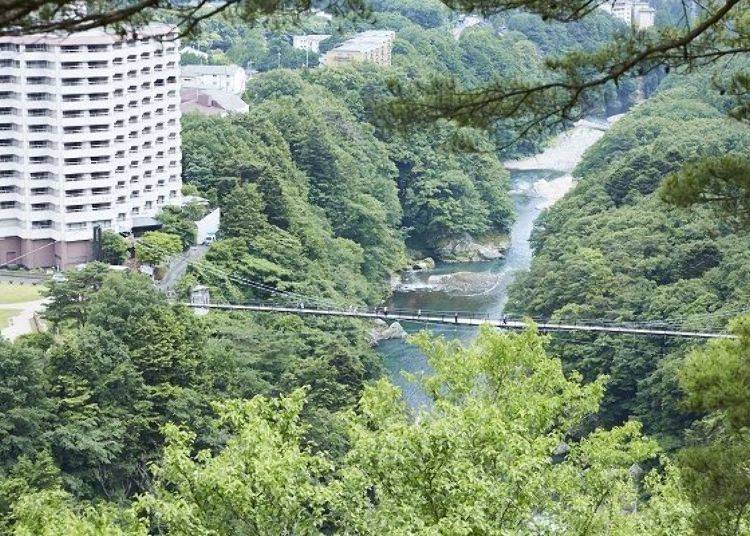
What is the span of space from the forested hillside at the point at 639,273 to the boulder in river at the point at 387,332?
155 centimetres

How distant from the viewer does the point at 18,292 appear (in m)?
15.0

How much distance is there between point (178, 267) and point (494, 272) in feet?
24.7

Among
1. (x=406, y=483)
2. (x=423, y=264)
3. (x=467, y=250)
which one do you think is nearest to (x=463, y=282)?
(x=423, y=264)

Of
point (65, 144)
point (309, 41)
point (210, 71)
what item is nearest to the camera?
point (65, 144)

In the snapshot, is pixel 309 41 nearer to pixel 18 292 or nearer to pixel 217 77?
pixel 217 77

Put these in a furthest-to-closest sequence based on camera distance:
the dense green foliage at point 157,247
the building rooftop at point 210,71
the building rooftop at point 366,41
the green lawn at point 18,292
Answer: the building rooftop at point 366,41, the building rooftop at point 210,71, the dense green foliage at point 157,247, the green lawn at point 18,292

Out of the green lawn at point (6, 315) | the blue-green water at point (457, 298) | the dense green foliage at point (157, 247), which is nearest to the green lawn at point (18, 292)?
the green lawn at point (6, 315)

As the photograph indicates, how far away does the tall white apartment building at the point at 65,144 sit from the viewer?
16.0 m

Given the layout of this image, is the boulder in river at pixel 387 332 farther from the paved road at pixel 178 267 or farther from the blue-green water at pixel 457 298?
the paved road at pixel 178 267

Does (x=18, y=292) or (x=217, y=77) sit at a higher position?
(x=18, y=292)

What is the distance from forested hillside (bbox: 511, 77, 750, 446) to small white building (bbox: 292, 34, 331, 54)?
1597 centimetres

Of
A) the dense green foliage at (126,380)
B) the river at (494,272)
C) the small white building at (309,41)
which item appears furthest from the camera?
the small white building at (309,41)

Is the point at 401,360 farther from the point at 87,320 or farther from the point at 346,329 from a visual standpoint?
the point at 87,320

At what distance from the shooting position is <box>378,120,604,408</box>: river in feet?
57.1
